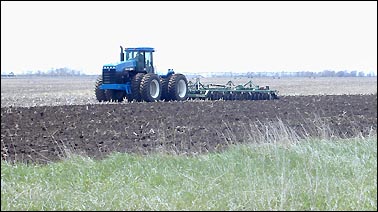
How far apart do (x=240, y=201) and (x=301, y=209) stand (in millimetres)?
650

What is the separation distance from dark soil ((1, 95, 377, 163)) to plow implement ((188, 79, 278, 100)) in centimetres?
424

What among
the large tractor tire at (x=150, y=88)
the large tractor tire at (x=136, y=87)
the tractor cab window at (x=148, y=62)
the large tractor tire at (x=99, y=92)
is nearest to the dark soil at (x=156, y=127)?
the large tractor tire at (x=150, y=88)

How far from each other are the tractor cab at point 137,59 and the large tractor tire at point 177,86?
102 centimetres

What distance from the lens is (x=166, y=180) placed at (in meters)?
6.71

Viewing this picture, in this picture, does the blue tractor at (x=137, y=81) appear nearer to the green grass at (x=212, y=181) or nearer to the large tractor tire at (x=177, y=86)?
the large tractor tire at (x=177, y=86)

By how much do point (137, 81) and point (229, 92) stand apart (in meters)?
4.54

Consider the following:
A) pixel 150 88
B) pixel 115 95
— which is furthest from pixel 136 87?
pixel 115 95

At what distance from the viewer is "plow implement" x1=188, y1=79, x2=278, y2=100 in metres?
22.8

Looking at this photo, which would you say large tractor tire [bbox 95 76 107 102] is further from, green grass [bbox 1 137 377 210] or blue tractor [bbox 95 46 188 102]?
green grass [bbox 1 137 377 210]

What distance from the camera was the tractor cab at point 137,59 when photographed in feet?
69.1

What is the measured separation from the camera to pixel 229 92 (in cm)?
2297

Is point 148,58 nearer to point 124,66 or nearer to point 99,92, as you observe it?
point 124,66

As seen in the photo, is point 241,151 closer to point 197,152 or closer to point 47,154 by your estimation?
point 197,152

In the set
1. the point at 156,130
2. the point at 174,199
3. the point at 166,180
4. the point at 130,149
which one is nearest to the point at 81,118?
the point at 156,130
